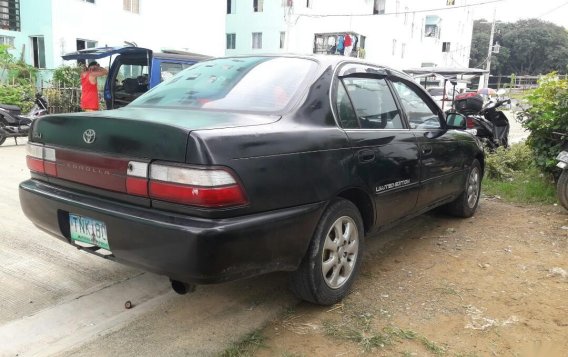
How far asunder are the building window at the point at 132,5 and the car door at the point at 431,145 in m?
16.9

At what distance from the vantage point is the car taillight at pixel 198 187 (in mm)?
2287

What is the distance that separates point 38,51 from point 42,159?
1639 cm

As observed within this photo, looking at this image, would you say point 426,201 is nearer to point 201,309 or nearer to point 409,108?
point 409,108

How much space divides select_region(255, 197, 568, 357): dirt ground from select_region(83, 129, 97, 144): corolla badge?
1461mm

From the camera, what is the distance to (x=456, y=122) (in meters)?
4.50

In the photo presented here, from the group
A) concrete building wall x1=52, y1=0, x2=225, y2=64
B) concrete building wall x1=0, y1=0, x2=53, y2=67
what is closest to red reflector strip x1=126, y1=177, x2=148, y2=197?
concrete building wall x1=52, y1=0, x2=225, y2=64

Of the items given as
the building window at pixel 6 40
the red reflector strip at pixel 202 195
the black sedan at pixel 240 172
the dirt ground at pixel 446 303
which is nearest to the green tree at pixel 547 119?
the dirt ground at pixel 446 303

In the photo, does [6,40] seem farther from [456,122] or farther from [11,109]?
[456,122]

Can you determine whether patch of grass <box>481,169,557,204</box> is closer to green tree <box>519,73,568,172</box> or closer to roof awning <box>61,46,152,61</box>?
green tree <box>519,73,568,172</box>

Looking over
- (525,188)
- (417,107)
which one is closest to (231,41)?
(525,188)

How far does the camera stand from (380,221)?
3.50 metres

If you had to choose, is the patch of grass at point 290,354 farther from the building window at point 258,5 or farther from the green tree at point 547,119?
the building window at point 258,5

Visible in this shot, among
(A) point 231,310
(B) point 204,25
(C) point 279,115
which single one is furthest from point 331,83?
(B) point 204,25

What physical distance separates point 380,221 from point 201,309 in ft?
4.56
